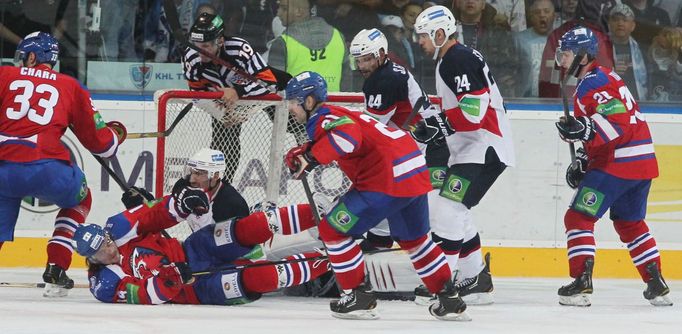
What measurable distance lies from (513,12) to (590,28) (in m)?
0.45

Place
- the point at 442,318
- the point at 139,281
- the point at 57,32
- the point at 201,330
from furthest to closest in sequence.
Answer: the point at 57,32 < the point at 139,281 < the point at 442,318 < the point at 201,330

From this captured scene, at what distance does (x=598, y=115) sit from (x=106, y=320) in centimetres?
238

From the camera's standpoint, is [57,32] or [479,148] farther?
[57,32]

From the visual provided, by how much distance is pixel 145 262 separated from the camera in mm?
6387

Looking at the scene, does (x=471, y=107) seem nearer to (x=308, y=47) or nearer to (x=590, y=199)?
(x=590, y=199)

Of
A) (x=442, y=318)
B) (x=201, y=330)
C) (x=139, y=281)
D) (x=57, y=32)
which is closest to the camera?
(x=201, y=330)

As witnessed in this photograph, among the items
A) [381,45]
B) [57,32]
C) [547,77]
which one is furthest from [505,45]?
[57,32]

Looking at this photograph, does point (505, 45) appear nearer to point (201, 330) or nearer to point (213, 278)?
point (213, 278)

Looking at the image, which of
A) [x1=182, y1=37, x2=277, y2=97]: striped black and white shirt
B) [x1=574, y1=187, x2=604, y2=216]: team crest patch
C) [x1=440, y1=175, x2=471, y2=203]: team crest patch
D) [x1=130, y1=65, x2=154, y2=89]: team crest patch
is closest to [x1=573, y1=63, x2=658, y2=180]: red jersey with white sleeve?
[x1=574, y1=187, x2=604, y2=216]: team crest patch

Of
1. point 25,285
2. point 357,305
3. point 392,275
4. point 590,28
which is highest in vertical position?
point 590,28

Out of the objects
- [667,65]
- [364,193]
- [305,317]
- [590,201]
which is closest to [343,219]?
[364,193]

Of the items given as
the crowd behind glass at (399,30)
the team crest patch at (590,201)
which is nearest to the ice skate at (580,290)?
the team crest patch at (590,201)

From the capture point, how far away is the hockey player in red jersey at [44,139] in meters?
6.37

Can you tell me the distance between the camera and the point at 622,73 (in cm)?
836
